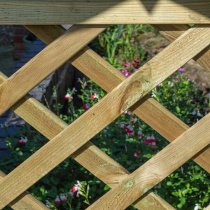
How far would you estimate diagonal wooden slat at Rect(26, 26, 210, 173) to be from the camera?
102 inches

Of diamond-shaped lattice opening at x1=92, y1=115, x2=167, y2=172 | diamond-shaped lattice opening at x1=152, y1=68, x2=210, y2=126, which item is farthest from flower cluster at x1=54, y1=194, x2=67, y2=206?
diamond-shaped lattice opening at x1=152, y1=68, x2=210, y2=126

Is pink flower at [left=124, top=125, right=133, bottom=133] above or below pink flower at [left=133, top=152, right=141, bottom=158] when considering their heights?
above

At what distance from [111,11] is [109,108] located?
1.14 feet

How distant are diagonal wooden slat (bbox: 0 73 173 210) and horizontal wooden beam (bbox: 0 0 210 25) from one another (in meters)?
0.27

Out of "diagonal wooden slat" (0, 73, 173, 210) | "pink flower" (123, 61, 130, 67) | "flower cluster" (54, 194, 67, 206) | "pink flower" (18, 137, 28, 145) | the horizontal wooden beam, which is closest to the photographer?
the horizontal wooden beam

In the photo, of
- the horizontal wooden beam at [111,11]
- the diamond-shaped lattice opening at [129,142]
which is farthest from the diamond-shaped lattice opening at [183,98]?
the horizontal wooden beam at [111,11]

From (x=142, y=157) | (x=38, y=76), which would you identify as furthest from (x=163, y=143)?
(x=38, y=76)

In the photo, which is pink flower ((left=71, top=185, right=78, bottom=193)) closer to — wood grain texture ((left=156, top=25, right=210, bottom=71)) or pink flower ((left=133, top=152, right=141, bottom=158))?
pink flower ((left=133, top=152, right=141, bottom=158))

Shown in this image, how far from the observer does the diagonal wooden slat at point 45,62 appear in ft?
8.39

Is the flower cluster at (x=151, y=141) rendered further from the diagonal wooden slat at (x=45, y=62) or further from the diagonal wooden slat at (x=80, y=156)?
the diagonal wooden slat at (x=45, y=62)

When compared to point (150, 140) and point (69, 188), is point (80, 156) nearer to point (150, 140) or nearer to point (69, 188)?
point (69, 188)

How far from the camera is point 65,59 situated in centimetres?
258

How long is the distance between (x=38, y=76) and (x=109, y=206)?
60cm

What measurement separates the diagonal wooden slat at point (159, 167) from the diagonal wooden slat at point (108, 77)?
0.04 metres
